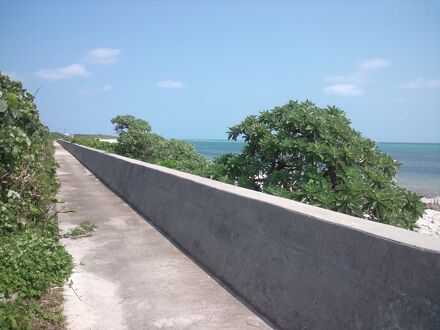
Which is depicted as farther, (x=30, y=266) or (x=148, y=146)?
(x=148, y=146)

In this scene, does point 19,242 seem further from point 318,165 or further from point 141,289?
point 318,165

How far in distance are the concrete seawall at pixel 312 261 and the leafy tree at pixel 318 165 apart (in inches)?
63.7

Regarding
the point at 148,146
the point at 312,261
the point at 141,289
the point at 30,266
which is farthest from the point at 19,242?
the point at 148,146

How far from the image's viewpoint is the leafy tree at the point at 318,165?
6.10 meters

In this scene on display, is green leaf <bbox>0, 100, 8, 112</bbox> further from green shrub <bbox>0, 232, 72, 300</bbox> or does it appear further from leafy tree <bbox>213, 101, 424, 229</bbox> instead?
leafy tree <bbox>213, 101, 424, 229</bbox>

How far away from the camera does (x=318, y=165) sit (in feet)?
24.7

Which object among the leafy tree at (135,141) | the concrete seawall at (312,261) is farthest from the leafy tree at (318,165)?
the leafy tree at (135,141)

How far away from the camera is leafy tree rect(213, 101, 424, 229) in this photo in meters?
6.10

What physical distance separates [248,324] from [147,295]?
4.15 feet

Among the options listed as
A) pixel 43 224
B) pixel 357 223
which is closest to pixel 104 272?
pixel 43 224

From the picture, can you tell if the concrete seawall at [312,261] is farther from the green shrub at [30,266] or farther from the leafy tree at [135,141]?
the leafy tree at [135,141]

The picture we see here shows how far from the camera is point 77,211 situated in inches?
392

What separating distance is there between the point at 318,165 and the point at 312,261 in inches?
160

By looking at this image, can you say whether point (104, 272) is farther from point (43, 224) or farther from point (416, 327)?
point (416, 327)
